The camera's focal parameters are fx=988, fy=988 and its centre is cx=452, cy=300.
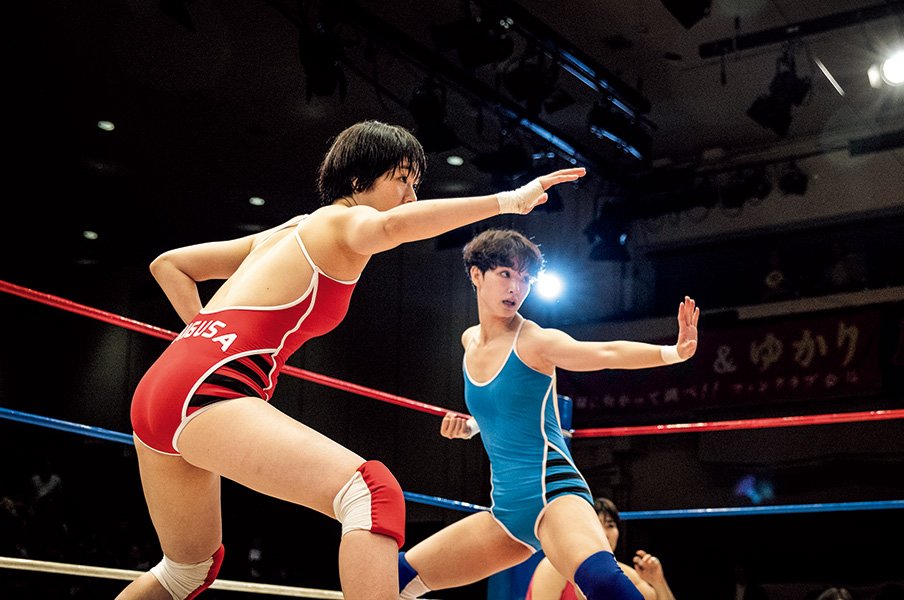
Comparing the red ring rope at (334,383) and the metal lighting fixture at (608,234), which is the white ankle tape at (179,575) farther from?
the metal lighting fixture at (608,234)

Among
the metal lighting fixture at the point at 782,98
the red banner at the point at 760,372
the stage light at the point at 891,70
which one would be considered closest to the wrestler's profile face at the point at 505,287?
the metal lighting fixture at the point at 782,98

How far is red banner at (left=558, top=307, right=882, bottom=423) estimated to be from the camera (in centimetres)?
700

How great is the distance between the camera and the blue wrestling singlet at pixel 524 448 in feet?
7.48

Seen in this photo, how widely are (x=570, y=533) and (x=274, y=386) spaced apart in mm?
872

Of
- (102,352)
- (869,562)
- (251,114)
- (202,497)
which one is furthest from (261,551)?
(202,497)

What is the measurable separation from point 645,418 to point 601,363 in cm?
576

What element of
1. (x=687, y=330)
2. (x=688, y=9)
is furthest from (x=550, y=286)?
(x=687, y=330)

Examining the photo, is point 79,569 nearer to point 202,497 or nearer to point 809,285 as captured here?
point 202,497

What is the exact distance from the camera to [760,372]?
7.38m

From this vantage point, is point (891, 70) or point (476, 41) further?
point (891, 70)

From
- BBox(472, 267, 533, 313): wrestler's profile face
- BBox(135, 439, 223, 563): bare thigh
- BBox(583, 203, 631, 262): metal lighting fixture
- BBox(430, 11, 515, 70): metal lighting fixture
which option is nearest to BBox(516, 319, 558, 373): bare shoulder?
BBox(472, 267, 533, 313): wrestler's profile face

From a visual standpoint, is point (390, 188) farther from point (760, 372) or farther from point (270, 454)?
point (760, 372)

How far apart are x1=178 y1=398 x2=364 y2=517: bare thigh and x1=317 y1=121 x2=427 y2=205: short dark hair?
1.54 feet

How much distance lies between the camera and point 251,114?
24.0 ft
